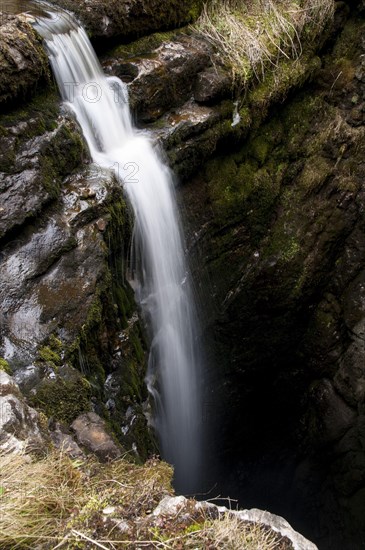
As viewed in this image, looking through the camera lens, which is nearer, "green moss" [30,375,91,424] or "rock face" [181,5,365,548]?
"green moss" [30,375,91,424]

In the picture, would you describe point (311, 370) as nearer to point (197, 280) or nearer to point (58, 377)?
point (197, 280)

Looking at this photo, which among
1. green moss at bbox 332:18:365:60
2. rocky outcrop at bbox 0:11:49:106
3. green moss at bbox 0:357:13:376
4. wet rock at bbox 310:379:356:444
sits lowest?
wet rock at bbox 310:379:356:444

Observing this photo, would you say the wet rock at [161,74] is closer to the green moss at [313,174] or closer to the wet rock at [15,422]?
the green moss at [313,174]

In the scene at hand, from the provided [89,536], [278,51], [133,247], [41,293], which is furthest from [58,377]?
[278,51]

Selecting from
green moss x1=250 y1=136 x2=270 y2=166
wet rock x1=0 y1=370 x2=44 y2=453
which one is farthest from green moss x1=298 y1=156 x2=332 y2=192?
wet rock x1=0 y1=370 x2=44 y2=453

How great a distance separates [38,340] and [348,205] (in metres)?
4.38

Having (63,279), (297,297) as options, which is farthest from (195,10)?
(63,279)

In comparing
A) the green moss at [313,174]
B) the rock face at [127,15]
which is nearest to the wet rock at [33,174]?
the rock face at [127,15]

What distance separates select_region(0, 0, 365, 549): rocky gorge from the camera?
3.20 metres

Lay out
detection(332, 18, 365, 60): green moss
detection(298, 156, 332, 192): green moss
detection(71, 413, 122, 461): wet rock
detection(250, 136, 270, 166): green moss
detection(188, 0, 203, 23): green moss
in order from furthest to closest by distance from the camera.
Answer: detection(332, 18, 365, 60): green moss < detection(298, 156, 332, 192): green moss < detection(250, 136, 270, 166): green moss < detection(188, 0, 203, 23): green moss < detection(71, 413, 122, 461): wet rock

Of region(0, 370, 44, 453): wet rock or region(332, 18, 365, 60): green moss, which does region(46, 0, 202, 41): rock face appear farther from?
region(0, 370, 44, 453): wet rock

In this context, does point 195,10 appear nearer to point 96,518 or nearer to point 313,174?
point 313,174

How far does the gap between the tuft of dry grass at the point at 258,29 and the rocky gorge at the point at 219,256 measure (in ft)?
0.28

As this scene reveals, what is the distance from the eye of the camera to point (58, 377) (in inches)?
115
